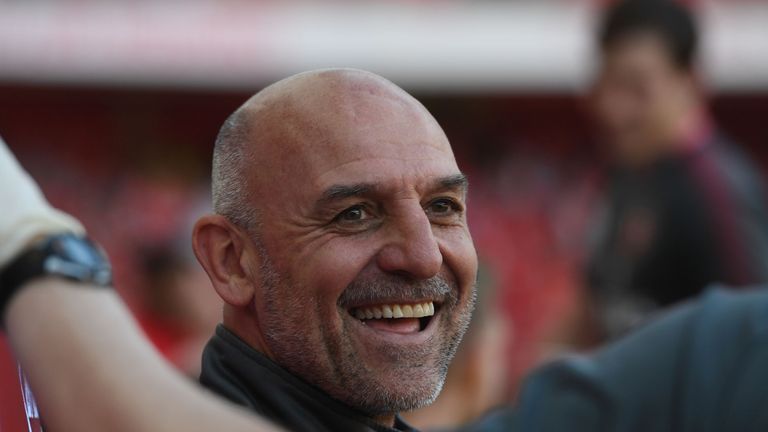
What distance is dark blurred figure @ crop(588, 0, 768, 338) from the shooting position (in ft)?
13.2

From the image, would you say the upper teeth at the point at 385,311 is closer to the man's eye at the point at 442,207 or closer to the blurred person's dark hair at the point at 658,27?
the man's eye at the point at 442,207

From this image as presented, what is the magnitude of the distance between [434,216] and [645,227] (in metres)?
2.45

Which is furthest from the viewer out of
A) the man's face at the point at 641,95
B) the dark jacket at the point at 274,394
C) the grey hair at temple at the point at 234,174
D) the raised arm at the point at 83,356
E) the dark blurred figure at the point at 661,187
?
the man's face at the point at 641,95

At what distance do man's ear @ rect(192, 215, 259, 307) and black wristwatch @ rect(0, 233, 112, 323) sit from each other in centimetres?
68

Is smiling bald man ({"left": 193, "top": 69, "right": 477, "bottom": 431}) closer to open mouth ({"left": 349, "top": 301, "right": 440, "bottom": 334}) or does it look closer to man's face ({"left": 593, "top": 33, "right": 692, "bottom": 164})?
open mouth ({"left": 349, "top": 301, "right": 440, "bottom": 334})

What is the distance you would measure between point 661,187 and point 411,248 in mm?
2620

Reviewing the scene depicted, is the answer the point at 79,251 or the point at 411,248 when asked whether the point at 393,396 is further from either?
the point at 79,251

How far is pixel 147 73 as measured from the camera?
10.4 meters

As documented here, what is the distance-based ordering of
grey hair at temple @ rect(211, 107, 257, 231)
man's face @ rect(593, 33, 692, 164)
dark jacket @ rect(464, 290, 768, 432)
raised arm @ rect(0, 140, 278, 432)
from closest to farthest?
raised arm @ rect(0, 140, 278, 432), grey hair at temple @ rect(211, 107, 257, 231), dark jacket @ rect(464, 290, 768, 432), man's face @ rect(593, 33, 692, 164)

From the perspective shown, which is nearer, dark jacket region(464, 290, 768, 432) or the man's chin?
the man's chin

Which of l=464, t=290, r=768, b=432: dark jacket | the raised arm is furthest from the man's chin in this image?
l=464, t=290, r=768, b=432: dark jacket

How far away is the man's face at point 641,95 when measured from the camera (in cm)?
445

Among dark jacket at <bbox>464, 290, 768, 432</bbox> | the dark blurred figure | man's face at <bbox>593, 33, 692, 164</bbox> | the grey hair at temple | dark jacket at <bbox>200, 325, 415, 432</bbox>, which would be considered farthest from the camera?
man's face at <bbox>593, 33, 692, 164</bbox>

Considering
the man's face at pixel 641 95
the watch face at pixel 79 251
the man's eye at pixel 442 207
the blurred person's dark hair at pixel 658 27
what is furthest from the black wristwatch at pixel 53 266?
the blurred person's dark hair at pixel 658 27
